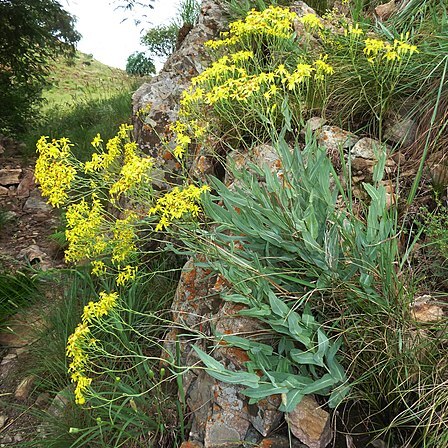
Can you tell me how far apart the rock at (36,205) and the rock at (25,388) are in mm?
2975

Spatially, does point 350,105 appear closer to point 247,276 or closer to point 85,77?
point 247,276

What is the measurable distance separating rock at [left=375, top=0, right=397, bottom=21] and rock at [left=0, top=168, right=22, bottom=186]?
4910 millimetres

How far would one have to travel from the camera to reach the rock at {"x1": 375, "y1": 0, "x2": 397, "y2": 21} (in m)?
4.26

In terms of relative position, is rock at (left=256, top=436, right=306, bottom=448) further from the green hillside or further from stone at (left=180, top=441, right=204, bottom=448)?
the green hillside

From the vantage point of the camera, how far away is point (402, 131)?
306 centimetres

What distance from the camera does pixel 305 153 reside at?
8.21 ft

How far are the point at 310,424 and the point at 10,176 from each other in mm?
5945

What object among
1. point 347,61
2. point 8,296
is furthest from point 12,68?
point 347,61

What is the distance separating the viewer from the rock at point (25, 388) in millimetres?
3319

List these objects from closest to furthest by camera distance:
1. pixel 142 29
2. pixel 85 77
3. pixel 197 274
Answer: pixel 197 274 < pixel 142 29 < pixel 85 77

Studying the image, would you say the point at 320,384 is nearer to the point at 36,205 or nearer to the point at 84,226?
the point at 84,226

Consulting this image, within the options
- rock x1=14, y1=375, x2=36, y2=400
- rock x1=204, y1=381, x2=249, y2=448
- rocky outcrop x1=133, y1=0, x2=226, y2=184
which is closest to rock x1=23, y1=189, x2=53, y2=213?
rocky outcrop x1=133, y1=0, x2=226, y2=184

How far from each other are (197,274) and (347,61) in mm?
1781

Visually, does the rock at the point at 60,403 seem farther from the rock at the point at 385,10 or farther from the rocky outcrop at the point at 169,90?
the rock at the point at 385,10
